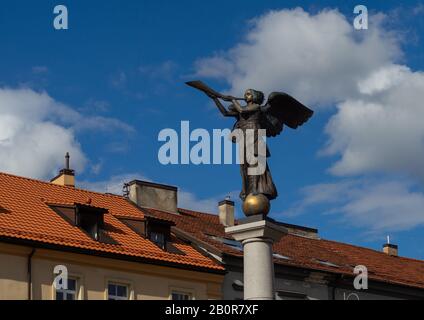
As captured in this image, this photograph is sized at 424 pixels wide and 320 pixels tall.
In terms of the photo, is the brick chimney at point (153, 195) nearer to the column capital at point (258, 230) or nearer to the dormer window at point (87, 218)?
the dormer window at point (87, 218)

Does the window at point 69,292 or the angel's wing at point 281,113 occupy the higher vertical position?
the angel's wing at point 281,113

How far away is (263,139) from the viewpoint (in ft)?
69.4

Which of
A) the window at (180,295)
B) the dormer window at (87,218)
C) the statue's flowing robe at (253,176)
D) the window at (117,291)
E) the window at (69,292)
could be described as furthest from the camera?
the window at (180,295)

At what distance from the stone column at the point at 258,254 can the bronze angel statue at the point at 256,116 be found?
891 mm

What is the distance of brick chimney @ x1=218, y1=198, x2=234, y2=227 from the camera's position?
139 ft

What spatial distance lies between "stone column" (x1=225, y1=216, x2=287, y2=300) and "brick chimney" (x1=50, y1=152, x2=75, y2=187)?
19.5 metres

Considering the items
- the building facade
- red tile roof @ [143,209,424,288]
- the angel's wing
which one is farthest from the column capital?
red tile roof @ [143,209,424,288]

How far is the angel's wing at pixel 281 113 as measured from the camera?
21578 millimetres

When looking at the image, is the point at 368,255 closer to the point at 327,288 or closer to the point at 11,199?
the point at 327,288

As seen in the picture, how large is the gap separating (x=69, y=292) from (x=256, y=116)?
40.3 ft

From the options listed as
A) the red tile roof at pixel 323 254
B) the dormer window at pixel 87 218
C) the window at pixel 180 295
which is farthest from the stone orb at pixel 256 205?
the red tile roof at pixel 323 254

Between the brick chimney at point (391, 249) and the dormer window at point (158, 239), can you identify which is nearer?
the dormer window at point (158, 239)
